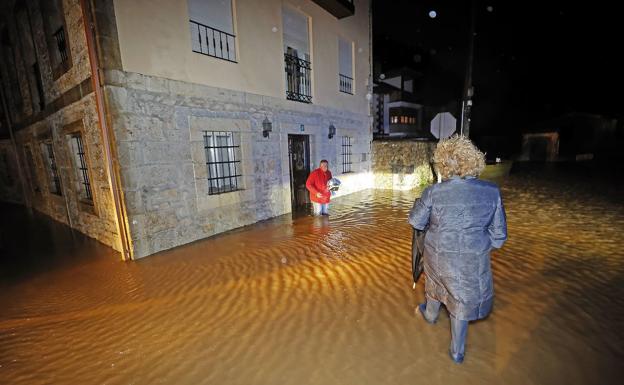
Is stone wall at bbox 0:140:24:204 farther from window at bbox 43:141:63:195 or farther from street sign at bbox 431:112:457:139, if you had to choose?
street sign at bbox 431:112:457:139

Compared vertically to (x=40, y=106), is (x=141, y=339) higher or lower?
lower

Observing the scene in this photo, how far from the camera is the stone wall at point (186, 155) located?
4.84 m

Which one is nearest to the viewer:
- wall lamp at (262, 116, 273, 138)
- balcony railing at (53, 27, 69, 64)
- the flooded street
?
the flooded street

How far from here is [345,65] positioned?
11.1 meters

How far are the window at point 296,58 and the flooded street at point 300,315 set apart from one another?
513cm

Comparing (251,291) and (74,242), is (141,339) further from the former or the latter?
(74,242)

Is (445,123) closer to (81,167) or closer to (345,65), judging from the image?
(345,65)

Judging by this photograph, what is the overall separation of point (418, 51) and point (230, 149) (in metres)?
29.3

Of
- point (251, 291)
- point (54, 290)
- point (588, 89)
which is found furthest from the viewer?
point (588, 89)

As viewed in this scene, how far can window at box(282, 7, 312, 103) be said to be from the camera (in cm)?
838

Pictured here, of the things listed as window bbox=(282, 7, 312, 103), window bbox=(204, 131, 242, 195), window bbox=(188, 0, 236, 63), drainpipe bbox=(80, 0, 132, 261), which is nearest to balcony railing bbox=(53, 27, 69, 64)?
drainpipe bbox=(80, 0, 132, 261)

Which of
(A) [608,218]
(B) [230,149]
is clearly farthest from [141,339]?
(A) [608,218]

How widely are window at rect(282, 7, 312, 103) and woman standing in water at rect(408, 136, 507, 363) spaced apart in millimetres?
6618

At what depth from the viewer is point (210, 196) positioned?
6113 mm
